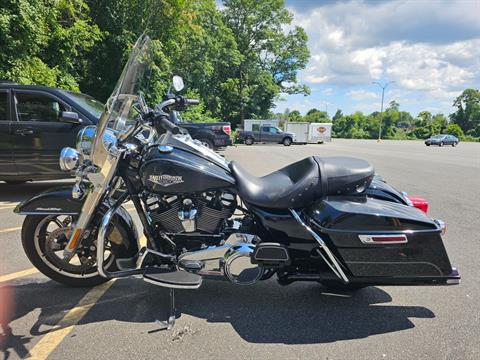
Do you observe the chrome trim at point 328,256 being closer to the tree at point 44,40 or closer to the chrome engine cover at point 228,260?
the chrome engine cover at point 228,260

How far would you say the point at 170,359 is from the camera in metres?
2.24

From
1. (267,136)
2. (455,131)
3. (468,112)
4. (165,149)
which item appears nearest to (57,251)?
(165,149)

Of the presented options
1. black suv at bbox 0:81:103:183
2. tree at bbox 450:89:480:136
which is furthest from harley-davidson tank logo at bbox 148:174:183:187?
tree at bbox 450:89:480:136

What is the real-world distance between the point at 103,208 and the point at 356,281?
6.71 ft

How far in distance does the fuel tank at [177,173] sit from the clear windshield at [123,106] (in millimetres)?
318

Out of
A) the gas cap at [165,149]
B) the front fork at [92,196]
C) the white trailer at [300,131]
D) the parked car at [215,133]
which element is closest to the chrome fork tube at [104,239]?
the front fork at [92,196]

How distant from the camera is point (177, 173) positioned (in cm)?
249

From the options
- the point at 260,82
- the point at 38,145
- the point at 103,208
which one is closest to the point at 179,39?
the point at 38,145

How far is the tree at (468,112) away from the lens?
70750mm

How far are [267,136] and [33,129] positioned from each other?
23925 mm

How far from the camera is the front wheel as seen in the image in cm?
297

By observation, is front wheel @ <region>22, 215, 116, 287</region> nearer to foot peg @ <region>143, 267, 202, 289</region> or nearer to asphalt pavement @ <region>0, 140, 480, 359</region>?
asphalt pavement @ <region>0, 140, 480, 359</region>

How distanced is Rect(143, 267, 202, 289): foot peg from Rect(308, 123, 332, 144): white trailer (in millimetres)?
31294

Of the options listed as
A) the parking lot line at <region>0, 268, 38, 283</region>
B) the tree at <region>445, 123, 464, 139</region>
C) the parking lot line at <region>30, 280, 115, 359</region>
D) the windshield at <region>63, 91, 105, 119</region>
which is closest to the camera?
the parking lot line at <region>30, 280, 115, 359</region>
